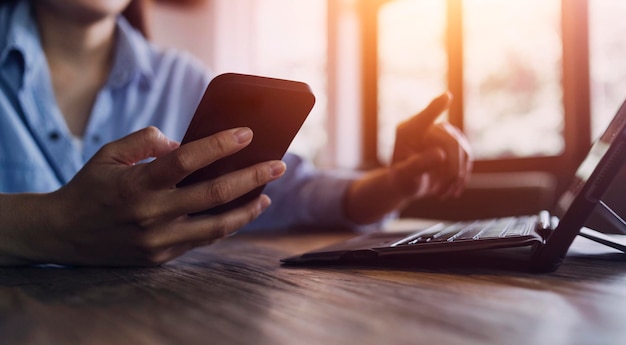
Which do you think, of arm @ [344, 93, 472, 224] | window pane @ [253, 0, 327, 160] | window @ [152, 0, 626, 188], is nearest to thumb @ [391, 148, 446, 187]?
arm @ [344, 93, 472, 224]

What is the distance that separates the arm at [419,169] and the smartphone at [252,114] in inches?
12.2

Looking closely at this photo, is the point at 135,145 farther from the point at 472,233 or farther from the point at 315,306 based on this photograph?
the point at 472,233

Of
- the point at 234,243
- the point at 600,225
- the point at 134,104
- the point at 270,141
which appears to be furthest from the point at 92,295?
the point at 134,104

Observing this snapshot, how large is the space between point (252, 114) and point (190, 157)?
3.1 inches

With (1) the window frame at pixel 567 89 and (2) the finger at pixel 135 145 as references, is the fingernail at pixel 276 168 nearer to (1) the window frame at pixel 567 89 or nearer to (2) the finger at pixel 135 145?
(2) the finger at pixel 135 145

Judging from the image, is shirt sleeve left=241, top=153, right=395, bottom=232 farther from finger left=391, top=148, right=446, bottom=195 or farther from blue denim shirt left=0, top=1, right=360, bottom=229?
finger left=391, top=148, right=446, bottom=195

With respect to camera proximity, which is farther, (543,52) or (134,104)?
(543,52)

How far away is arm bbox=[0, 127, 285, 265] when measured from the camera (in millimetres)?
446

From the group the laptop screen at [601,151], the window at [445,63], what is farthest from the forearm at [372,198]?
the window at [445,63]

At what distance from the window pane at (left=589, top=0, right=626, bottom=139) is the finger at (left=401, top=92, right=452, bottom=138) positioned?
5.15 feet

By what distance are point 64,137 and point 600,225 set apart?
3.00 ft

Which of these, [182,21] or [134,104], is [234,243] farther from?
[182,21]

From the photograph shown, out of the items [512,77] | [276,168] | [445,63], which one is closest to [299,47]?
[445,63]

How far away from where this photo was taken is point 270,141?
52cm
